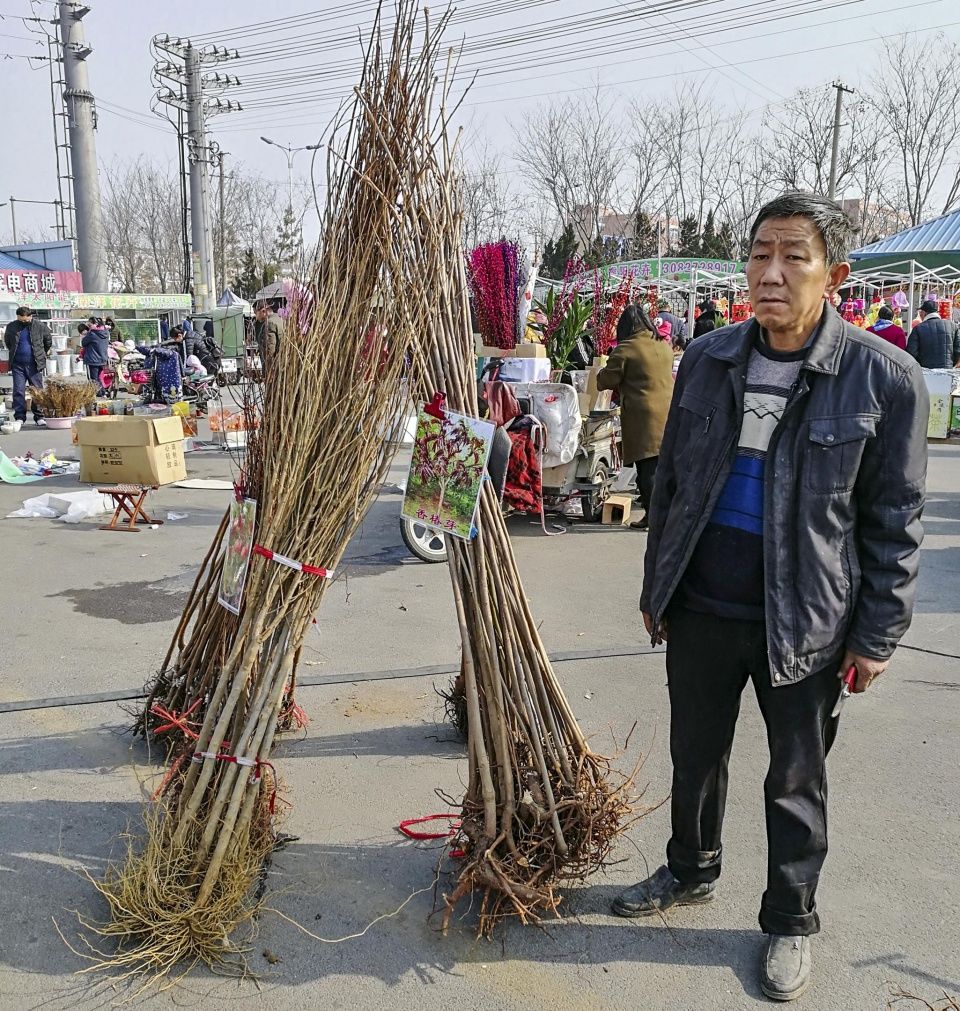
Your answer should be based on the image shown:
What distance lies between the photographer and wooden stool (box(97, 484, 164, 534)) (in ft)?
22.6

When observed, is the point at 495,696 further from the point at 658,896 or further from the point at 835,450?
the point at 835,450

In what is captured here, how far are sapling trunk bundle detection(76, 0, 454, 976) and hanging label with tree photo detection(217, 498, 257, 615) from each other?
35 mm

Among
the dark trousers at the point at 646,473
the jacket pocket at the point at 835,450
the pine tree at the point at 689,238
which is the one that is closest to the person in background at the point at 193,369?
the dark trousers at the point at 646,473

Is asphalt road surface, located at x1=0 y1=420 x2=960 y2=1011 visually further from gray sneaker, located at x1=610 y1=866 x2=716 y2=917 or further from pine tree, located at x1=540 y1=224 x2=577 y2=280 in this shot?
pine tree, located at x1=540 y1=224 x2=577 y2=280

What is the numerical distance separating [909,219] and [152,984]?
41.5 m

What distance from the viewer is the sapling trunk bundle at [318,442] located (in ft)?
7.68

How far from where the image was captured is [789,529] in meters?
2.06

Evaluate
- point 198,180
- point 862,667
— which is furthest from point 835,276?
point 198,180

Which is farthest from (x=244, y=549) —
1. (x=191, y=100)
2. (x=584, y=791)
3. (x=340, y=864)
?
(x=191, y=100)

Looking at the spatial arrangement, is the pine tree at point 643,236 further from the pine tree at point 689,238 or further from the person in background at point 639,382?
the person in background at point 639,382

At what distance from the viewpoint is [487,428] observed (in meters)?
2.43

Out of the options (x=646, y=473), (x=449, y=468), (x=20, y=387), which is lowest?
(x=646, y=473)

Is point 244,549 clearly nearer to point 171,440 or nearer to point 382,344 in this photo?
point 382,344

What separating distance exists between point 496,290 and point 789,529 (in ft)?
11.4
